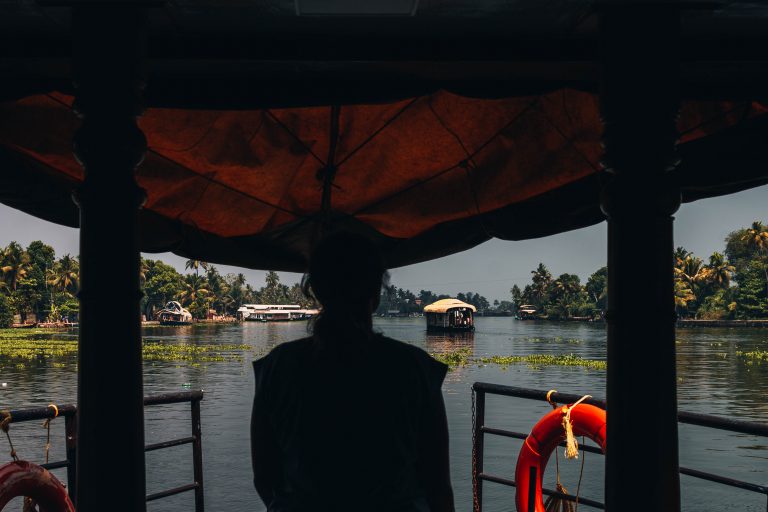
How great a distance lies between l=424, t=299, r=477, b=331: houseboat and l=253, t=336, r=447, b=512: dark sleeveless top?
8935cm

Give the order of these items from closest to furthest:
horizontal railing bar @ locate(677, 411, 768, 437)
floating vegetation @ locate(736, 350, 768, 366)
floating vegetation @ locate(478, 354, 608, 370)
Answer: horizontal railing bar @ locate(677, 411, 768, 437) → floating vegetation @ locate(478, 354, 608, 370) → floating vegetation @ locate(736, 350, 768, 366)

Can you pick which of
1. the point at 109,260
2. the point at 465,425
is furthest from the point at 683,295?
the point at 109,260

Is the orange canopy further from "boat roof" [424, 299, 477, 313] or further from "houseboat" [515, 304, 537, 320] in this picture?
"houseboat" [515, 304, 537, 320]

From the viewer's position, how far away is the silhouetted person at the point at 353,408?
158cm

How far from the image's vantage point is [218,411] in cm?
3256

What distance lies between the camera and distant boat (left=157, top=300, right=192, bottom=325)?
437 feet

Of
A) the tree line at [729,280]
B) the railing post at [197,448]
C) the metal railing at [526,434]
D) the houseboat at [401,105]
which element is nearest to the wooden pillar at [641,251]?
the houseboat at [401,105]

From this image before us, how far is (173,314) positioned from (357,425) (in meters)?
136

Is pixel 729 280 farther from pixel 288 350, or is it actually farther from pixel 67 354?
pixel 288 350

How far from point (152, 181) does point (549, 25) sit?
98.6 inches

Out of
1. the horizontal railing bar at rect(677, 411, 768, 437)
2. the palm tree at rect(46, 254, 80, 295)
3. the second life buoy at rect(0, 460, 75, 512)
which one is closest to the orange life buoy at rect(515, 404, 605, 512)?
the horizontal railing bar at rect(677, 411, 768, 437)

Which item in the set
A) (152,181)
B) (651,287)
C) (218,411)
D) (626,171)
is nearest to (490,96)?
(626,171)

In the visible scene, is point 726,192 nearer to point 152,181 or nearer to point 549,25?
point 549,25

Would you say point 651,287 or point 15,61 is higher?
point 15,61
